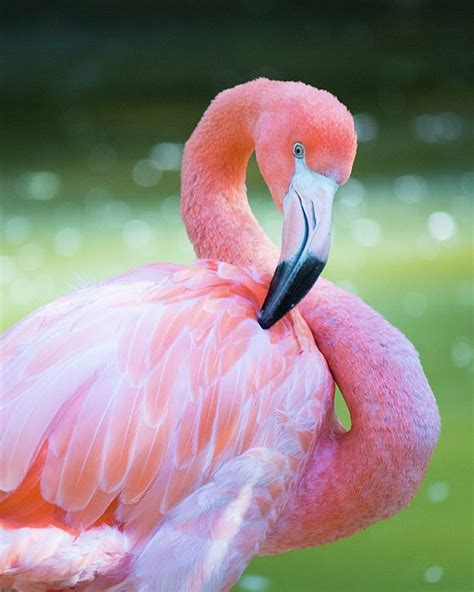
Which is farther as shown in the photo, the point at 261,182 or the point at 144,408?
the point at 261,182

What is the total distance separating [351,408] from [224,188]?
511 mm

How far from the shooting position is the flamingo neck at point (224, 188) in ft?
7.12

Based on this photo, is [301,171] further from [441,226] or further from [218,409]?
[441,226]


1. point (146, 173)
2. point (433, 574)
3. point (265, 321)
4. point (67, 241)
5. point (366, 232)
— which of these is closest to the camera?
point (265, 321)

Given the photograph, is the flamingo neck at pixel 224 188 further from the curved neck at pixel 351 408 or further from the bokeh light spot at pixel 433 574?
the bokeh light spot at pixel 433 574

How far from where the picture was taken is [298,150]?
1972 mm

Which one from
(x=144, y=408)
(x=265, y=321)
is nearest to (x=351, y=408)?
(x=265, y=321)

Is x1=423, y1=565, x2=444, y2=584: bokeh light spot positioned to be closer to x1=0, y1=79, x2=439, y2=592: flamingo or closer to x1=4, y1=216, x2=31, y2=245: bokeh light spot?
x1=0, y1=79, x2=439, y2=592: flamingo

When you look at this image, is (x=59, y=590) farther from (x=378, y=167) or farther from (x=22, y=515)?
(x=378, y=167)

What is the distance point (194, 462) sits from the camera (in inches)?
70.4

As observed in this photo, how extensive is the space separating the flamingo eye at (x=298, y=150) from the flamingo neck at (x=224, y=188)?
0.19 meters

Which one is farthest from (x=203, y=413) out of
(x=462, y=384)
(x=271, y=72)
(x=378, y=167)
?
(x=271, y=72)

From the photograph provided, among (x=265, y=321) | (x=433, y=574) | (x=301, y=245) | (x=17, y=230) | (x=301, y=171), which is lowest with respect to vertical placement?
(x=433, y=574)

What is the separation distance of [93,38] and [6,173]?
311cm
